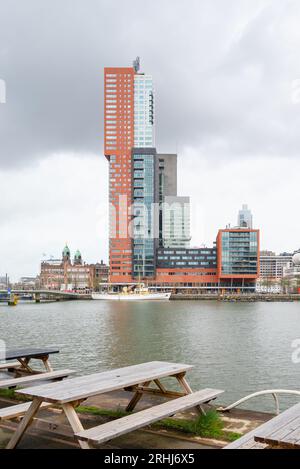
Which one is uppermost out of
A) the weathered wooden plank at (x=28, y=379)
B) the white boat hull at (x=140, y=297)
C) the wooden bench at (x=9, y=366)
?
the weathered wooden plank at (x=28, y=379)

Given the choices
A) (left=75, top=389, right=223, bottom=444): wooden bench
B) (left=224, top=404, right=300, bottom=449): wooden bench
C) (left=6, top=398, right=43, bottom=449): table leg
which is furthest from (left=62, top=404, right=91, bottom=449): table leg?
(left=224, top=404, right=300, bottom=449): wooden bench

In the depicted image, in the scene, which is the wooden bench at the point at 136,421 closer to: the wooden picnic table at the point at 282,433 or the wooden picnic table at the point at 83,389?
the wooden picnic table at the point at 83,389

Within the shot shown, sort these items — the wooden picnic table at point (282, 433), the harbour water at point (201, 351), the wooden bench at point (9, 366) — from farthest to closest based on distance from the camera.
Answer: the harbour water at point (201, 351) < the wooden bench at point (9, 366) < the wooden picnic table at point (282, 433)

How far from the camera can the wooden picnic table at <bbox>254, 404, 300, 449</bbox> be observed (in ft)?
19.8

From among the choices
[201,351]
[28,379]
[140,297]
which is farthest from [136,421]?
[140,297]

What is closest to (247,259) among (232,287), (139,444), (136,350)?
(232,287)

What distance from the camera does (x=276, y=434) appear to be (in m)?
6.31

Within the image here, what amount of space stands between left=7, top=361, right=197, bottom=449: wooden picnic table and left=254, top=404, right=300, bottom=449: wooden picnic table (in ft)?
8.90

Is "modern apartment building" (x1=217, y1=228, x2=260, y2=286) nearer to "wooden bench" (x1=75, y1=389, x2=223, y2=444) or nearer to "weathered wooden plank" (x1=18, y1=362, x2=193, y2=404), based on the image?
"weathered wooden plank" (x1=18, y1=362, x2=193, y2=404)

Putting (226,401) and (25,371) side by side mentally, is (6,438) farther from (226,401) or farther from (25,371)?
(226,401)

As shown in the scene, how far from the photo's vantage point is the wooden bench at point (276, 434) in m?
6.09

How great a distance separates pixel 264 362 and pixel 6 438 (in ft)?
82.2

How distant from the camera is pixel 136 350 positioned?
35.9 meters

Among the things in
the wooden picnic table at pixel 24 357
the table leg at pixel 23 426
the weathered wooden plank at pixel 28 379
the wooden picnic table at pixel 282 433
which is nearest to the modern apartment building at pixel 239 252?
the wooden picnic table at pixel 24 357
